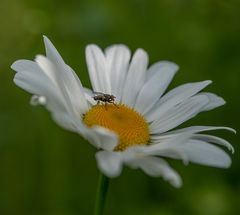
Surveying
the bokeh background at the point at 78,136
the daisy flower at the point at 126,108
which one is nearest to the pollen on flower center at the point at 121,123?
the daisy flower at the point at 126,108

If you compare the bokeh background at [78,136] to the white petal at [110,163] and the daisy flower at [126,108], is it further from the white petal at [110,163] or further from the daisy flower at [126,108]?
the white petal at [110,163]

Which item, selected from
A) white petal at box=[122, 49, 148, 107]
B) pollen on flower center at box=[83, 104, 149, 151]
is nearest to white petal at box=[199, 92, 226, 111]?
pollen on flower center at box=[83, 104, 149, 151]

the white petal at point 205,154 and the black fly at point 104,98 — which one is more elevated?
the black fly at point 104,98

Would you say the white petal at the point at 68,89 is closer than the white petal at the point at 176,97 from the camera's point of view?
Yes

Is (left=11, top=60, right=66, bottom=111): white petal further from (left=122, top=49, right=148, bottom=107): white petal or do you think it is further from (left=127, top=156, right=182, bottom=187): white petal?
(left=122, top=49, right=148, bottom=107): white petal

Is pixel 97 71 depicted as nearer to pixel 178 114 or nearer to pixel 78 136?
pixel 178 114

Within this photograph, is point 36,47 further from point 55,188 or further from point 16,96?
point 55,188
